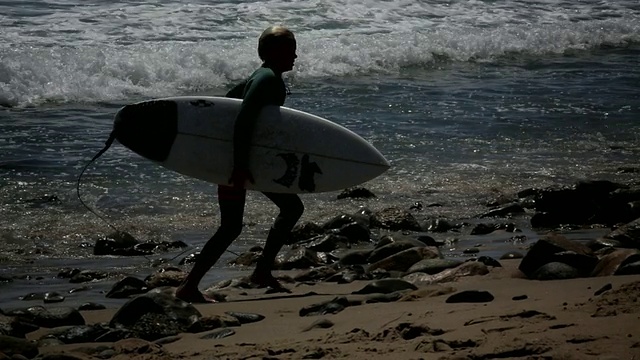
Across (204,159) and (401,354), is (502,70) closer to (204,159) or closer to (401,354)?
(204,159)

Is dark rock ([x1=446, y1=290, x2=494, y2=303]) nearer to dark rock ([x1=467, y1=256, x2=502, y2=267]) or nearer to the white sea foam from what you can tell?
dark rock ([x1=467, y1=256, x2=502, y2=267])

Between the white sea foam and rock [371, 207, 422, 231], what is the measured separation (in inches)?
288

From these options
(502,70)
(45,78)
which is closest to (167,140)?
(45,78)

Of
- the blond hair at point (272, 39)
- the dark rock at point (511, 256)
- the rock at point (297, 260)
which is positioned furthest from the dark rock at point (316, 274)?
the blond hair at point (272, 39)

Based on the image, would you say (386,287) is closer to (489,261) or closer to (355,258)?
(489,261)

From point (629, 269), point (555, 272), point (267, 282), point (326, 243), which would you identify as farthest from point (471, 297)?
point (326, 243)

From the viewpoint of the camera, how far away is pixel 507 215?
9758 millimetres

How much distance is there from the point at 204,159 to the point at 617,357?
337cm

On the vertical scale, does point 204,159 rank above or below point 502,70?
above

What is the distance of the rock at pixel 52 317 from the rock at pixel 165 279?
1.19 metres

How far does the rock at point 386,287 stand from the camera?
6.41 m

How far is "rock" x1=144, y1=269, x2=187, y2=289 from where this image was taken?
7.37 m

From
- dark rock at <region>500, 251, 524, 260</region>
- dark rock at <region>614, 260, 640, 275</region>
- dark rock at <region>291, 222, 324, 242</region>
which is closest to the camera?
dark rock at <region>614, 260, 640, 275</region>

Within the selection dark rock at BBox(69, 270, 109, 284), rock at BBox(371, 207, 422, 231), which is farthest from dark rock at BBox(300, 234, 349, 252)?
dark rock at BBox(69, 270, 109, 284)
